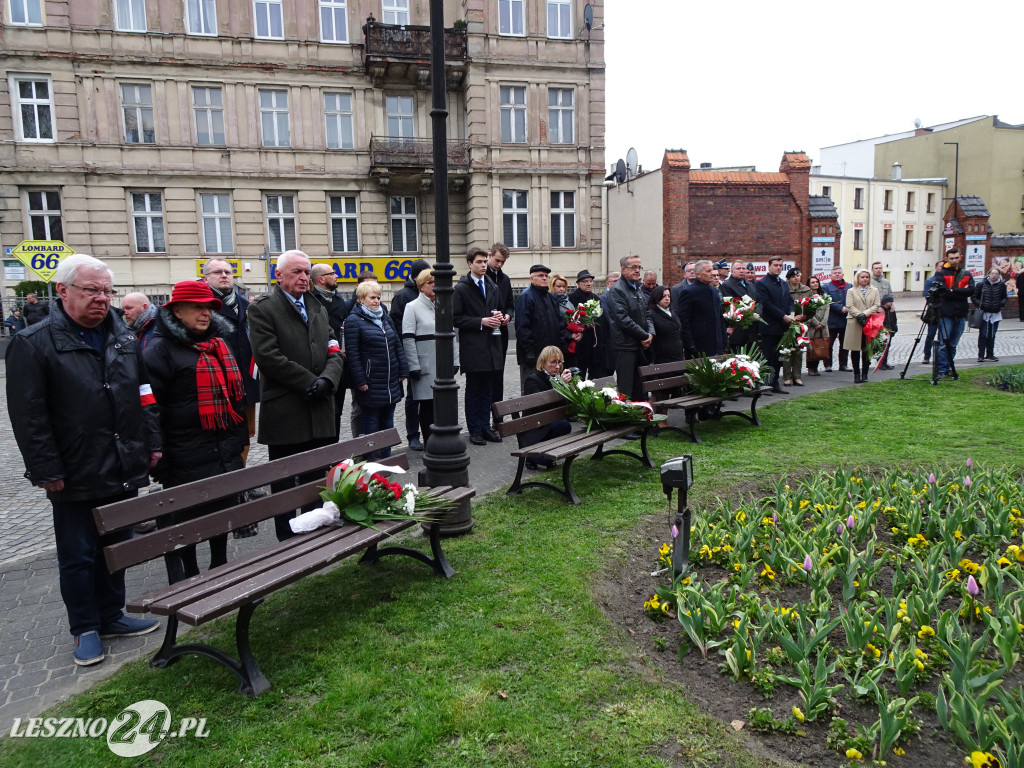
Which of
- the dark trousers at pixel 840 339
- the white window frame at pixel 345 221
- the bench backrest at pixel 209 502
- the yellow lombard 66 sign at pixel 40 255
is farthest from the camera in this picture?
the white window frame at pixel 345 221

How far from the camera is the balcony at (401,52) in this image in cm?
2820

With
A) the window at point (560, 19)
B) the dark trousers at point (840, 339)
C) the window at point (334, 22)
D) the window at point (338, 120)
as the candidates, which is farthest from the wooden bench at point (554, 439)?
the window at point (560, 19)

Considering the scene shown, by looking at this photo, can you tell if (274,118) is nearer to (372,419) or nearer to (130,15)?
(130,15)

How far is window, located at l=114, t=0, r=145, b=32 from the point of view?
86.9ft

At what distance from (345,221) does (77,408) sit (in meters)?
26.8

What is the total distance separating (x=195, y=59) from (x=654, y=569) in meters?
28.5

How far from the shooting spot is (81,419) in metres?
4.15

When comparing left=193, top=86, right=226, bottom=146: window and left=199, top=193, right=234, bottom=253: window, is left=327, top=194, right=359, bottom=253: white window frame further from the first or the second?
left=193, top=86, right=226, bottom=146: window

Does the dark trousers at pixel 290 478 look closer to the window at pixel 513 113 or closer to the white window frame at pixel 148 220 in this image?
the white window frame at pixel 148 220

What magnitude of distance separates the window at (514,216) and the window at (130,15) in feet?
48.0

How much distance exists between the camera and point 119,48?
86.7 feet

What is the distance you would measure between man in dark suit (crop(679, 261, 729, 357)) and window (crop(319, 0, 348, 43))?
77.7 feet

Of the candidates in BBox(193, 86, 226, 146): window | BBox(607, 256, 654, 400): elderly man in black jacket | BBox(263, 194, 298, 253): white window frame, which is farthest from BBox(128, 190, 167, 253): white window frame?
BBox(607, 256, 654, 400): elderly man in black jacket

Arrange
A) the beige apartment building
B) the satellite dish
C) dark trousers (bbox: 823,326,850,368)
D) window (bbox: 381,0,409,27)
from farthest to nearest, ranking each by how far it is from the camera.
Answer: the satellite dish → window (bbox: 381,0,409,27) → the beige apartment building → dark trousers (bbox: 823,326,850,368)
